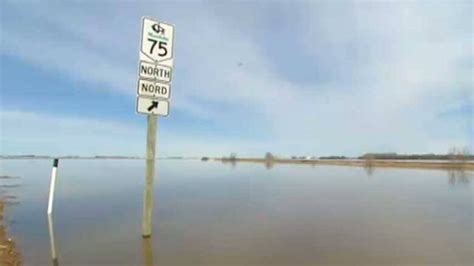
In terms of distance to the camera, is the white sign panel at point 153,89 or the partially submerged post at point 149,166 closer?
the white sign panel at point 153,89

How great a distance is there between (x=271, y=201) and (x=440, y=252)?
25.1ft

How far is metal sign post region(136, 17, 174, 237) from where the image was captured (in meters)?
6.77

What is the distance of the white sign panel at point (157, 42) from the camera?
6.80 metres

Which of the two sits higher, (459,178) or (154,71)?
(154,71)

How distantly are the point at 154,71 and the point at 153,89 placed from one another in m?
0.34

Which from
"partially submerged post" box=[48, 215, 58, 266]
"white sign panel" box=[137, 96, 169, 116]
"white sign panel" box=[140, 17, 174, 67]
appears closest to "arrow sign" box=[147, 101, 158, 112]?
"white sign panel" box=[137, 96, 169, 116]

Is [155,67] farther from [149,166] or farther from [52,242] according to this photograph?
[52,242]

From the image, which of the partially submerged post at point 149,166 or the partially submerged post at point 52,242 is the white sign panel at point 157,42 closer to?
the partially submerged post at point 149,166

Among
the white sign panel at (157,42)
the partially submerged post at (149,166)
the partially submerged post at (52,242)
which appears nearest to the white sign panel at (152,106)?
the partially submerged post at (149,166)

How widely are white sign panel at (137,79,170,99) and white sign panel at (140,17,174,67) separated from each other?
413mm

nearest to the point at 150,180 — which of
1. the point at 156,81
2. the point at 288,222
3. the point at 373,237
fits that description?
the point at 156,81

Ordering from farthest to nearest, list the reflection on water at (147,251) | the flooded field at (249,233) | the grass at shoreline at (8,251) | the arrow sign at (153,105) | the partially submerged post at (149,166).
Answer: the partially submerged post at (149,166), the arrow sign at (153,105), the flooded field at (249,233), the reflection on water at (147,251), the grass at shoreline at (8,251)

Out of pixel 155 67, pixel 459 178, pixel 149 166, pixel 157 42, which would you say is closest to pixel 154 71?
pixel 155 67

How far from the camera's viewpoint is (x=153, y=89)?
22.7 feet
